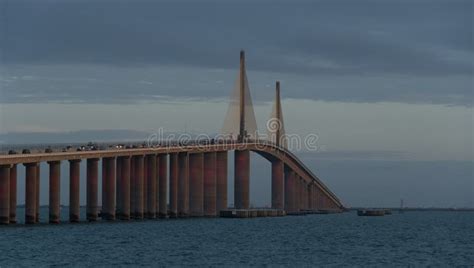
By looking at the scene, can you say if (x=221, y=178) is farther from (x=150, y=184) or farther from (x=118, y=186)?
(x=118, y=186)

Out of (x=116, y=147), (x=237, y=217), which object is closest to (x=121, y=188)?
(x=116, y=147)

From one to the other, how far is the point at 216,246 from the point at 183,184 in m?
51.8

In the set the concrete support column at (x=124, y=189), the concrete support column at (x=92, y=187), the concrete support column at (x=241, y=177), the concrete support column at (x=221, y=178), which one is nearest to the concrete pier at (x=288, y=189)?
the concrete support column at (x=241, y=177)

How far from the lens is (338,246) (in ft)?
305

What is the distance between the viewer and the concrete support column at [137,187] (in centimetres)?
12728

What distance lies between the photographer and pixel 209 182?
147875mm

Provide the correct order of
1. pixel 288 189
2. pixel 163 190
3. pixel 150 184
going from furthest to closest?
pixel 288 189, pixel 163 190, pixel 150 184

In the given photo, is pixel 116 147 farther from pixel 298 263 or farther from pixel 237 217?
pixel 298 263

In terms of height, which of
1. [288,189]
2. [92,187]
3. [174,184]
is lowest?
[92,187]

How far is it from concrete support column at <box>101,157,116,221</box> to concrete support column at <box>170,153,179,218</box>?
17318mm

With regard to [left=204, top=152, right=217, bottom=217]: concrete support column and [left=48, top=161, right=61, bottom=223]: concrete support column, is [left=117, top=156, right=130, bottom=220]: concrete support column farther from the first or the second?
[left=204, top=152, right=217, bottom=217]: concrete support column

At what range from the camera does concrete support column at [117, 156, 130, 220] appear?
4872 inches

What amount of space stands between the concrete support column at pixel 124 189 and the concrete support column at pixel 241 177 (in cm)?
3399

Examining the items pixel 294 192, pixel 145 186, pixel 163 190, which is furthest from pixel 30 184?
pixel 294 192
